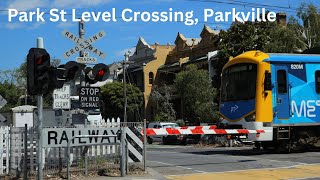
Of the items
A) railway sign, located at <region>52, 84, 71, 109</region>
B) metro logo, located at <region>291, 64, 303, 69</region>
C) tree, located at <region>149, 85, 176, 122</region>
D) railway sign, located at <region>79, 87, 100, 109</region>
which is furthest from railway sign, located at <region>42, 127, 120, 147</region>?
tree, located at <region>149, 85, 176, 122</region>

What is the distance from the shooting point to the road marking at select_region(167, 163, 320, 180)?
13.1m

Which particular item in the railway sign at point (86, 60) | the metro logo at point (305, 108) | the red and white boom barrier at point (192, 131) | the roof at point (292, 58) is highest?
the roof at point (292, 58)

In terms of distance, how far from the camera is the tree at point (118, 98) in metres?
58.0

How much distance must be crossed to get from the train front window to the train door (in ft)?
3.14

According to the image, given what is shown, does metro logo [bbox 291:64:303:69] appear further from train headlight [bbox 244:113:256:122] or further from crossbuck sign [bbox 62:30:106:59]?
crossbuck sign [bbox 62:30:106:59]

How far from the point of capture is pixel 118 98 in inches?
2309

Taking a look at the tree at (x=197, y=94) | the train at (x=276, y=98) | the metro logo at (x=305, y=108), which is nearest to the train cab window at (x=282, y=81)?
the train at (x=276, y=98)

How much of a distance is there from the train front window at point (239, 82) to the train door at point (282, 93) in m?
0.96

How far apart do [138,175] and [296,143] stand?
8.61m

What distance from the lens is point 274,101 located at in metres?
18.6

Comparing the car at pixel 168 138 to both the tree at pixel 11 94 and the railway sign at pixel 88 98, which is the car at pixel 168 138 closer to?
the railway sign at pixel 88 98

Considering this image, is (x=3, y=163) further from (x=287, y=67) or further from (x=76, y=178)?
(x=287, y=67)

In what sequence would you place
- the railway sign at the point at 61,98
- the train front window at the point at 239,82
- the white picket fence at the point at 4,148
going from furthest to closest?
the train front window at the point at 239,82 → the railway sign at the point at 61,98 → the white picket fence at the point at 4,148

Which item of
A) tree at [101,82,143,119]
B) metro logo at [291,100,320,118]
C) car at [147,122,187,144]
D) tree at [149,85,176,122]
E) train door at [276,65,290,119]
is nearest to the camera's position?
train door at [276,65,290,119]
